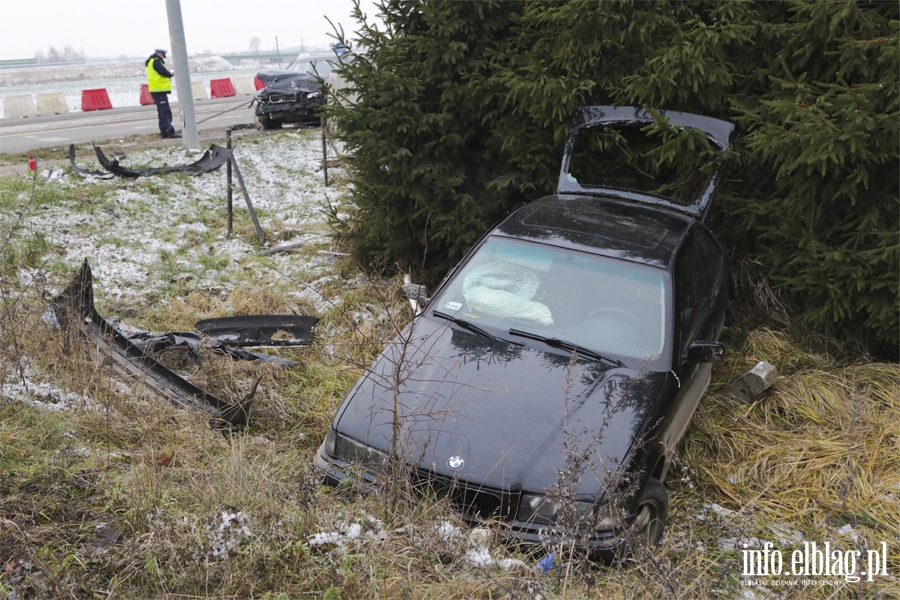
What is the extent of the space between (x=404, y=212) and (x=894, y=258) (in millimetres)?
4159

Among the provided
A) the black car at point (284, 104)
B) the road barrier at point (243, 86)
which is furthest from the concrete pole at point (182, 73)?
the road barrier at point (243, 86)

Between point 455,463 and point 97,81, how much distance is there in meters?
46.8

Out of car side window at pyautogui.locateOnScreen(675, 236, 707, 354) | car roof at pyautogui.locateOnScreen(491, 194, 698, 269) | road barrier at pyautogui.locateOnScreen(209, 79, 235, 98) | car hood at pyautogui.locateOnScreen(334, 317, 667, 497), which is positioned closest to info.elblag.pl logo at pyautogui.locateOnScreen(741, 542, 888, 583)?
car hood at pyautogui.locateOnScreen(334, 317, 667, 497)

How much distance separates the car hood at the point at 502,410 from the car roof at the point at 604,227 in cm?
87

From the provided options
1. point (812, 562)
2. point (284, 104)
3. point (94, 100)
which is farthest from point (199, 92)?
point (812, 562)

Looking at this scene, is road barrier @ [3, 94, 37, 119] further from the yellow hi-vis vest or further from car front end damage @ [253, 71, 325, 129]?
car front end damage @ [253, 71, 325, 129]

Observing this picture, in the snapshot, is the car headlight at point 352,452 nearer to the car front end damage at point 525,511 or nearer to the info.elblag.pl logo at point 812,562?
the car front end damage at point 525,511

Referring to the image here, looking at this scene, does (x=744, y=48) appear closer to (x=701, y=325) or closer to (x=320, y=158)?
(x=701, y=325)

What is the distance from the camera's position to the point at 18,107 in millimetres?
21594

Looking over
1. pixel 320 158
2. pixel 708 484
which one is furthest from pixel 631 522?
pixel 320 158

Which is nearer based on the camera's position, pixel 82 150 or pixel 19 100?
pixel 82 150

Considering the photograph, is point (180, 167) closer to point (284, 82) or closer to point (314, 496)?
point (284, 82)

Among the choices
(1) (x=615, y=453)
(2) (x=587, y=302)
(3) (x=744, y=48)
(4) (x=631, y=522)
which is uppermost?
(3) (x=744, y=48)

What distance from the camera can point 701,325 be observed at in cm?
448
